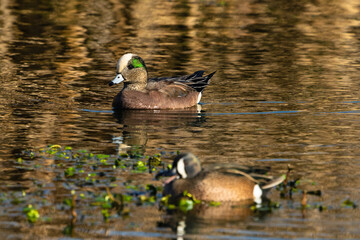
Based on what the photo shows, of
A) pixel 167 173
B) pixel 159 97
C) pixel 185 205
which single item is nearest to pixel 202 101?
pixel 159 97

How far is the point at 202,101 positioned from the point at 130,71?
190 centimetres

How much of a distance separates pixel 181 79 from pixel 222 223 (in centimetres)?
935

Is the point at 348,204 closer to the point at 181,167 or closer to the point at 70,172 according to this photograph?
the point at 181,167

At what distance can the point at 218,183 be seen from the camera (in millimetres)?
10047

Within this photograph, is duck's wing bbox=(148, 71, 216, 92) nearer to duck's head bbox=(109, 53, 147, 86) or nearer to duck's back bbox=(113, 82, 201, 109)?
duck's back bbox=(113, 82, 201, 109)

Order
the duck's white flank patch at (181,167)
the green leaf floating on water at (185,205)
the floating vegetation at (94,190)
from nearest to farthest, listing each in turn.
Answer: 1. the floating vegetation at (94,190)
2. the green leaf floating on water at (185,205)
3. the duck's white flank patch at (181,167)

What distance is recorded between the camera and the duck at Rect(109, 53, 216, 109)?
17219mm

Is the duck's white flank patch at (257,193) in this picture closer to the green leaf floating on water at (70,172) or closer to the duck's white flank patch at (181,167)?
the duck's white flank patch at (181,167)

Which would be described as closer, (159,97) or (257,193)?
(257,193)

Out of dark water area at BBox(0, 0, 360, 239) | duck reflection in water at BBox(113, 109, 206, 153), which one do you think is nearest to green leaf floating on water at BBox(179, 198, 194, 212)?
dark water area at BBox(0, 0, 360, 239)

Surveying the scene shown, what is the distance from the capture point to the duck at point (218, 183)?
10.0 metres

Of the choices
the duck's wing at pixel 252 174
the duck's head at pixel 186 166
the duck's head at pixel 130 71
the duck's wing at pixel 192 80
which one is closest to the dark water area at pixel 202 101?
the duck's wing at pixel 252 174

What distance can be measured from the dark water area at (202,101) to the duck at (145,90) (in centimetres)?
29

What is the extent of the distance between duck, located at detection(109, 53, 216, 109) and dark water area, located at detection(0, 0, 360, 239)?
0.29 metres
